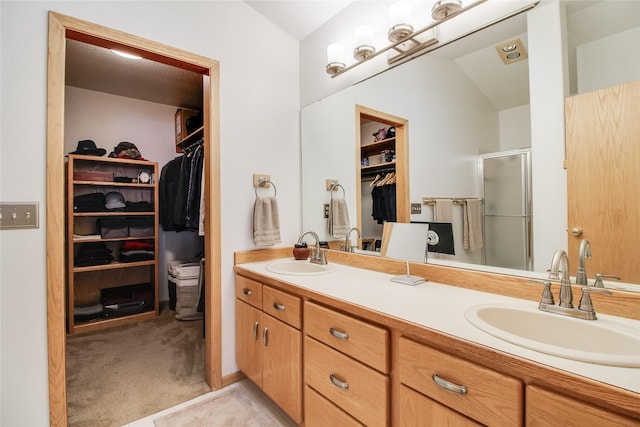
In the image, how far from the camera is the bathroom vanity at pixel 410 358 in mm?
628

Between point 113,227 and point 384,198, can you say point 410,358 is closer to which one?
point 384,198

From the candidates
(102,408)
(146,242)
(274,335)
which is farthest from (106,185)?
(274,335)

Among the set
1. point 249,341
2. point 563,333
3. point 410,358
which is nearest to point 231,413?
point 249,341

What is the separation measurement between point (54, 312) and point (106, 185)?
6.66 feet

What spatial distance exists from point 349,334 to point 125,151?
309 cm

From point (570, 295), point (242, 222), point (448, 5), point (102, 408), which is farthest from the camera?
point (242, 222)

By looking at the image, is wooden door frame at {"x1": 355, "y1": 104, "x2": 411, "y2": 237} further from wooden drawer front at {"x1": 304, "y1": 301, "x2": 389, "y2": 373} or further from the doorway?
wooden drawer front at {"x1": 304, "y1": 301, "x2": 389, "y2": 373}

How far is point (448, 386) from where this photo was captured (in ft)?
2.62

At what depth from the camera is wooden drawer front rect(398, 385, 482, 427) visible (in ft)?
2.59

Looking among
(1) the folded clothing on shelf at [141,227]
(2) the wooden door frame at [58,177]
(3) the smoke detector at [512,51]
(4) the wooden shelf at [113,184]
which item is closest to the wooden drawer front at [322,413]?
(2) the wooden door frame at [58,177]

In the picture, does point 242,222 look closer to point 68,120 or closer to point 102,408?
point 102,408

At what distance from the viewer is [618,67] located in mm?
953

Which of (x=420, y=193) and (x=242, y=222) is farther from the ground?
(x=420, y=193)

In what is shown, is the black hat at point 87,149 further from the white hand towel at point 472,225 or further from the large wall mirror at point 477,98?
the white hand towel at point 472,225
